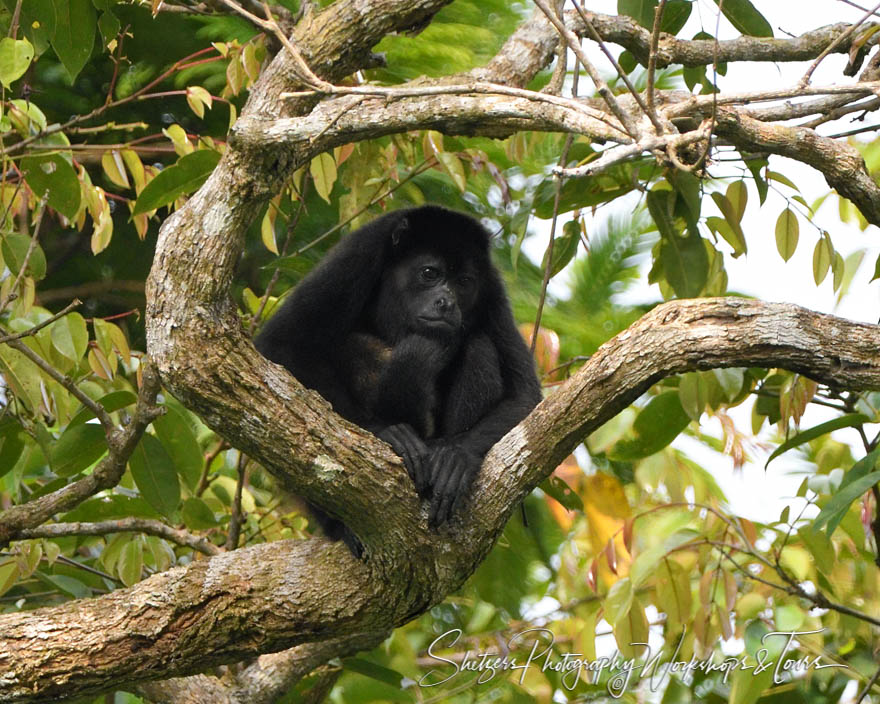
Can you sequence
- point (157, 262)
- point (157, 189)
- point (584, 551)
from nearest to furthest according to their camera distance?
point (157, 262)
point (157, 189)
point (584, 551)

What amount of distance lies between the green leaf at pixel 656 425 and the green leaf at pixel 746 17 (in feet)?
4.43

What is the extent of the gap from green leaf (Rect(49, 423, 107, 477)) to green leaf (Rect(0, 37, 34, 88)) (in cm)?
109

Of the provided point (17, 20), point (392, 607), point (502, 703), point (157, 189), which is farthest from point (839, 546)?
point (17, 20)

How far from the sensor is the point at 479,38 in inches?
190

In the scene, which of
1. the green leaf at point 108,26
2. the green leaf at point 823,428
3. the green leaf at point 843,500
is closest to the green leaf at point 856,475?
the green leaf at point 843,500

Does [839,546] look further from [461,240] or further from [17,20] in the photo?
[17,20]

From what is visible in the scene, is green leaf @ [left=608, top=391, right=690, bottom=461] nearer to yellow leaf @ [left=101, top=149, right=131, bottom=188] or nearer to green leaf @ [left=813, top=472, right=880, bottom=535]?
green leaf @ [left=813, top=472, right=880, bottom=535]

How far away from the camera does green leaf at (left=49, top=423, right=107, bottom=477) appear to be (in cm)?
321

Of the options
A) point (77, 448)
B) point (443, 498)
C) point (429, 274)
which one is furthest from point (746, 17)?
point (77, 448)

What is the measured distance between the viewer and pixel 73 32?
3.17m

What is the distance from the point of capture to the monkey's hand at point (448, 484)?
8.80 ft

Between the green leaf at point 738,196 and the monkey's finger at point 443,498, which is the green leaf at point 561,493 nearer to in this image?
the monkey's finger at point 443,498

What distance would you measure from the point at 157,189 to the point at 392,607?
4.94ft

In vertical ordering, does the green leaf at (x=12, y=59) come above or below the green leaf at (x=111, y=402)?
above
